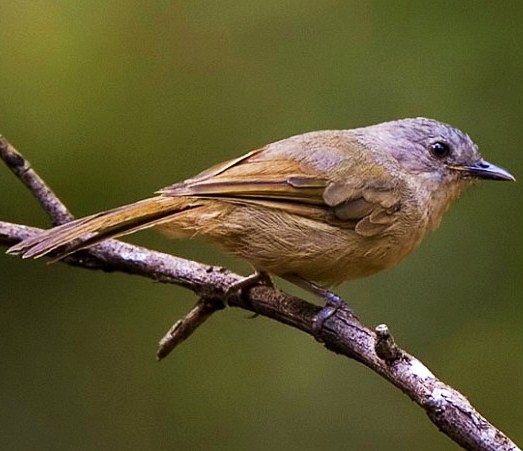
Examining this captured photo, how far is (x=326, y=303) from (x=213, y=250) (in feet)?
7.57

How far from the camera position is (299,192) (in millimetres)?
4312

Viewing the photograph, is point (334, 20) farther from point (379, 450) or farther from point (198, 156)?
point (379, 450)

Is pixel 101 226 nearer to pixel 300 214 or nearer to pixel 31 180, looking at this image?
pixel 31 180

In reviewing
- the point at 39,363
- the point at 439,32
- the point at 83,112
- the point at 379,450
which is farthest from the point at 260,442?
the point at 439,32

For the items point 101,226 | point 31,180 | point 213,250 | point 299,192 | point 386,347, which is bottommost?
point 386,347

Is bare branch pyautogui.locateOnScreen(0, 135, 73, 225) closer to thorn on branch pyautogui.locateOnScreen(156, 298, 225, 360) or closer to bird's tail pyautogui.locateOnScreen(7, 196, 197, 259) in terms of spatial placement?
bird's tail pyautogui.locateOnScreen(7, 196, 197, 259)

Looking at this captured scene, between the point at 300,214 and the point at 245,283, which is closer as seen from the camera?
the point at 245,283

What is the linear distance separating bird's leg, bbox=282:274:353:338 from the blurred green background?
1625 mm

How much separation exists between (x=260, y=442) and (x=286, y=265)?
7.20 feet

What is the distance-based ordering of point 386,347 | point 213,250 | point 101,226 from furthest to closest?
1. point 213,250
2. point 101,226
3. point 386,347

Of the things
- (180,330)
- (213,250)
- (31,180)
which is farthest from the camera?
(213,250)

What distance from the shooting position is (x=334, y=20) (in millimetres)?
6363

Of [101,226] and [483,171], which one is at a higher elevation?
[101,226]

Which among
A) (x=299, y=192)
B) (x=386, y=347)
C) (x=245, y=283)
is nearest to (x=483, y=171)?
(x=299, y=192)
